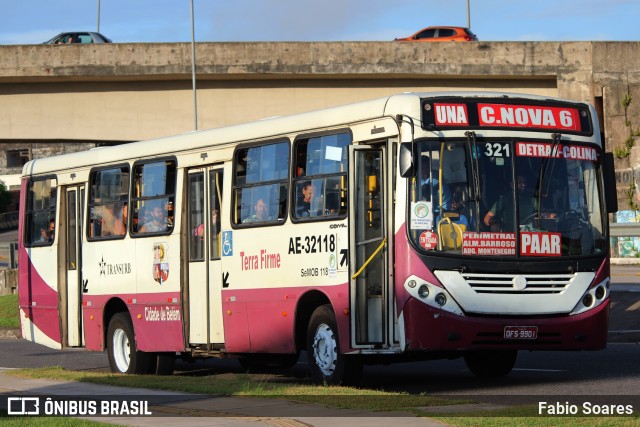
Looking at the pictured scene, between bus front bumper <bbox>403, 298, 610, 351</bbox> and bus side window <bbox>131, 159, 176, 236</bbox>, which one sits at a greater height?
bus side window <bbox>131, 159, 176, 236</bbox>

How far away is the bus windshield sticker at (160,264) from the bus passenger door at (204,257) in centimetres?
53

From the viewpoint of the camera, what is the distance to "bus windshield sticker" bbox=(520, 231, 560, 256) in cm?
1424

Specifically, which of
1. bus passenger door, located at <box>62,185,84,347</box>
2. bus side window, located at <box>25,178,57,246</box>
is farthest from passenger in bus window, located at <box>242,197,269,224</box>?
bus side window, located at <box>25,178,57,246</box>

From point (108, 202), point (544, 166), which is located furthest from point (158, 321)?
point (544, 166)

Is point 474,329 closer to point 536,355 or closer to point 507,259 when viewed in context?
point 507,259

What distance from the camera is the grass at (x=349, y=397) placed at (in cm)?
1085

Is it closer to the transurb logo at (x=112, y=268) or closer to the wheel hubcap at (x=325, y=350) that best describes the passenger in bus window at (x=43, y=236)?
the transurb logo at (x=112, y=268)

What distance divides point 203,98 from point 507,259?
31.0m

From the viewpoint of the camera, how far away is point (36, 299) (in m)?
21.3

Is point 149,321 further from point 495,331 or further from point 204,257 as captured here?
point 495,331

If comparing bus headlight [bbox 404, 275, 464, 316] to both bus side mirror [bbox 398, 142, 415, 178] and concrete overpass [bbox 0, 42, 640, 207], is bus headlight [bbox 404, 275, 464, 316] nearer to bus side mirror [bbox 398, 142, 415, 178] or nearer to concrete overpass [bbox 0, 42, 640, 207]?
bus side mirror [bbox 398, 142, 415, 178]

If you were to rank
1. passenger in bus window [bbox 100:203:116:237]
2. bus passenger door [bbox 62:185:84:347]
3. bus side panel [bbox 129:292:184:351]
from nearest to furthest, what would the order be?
bus side panel [bbox 129:292:184:351], passenger in bus window [bbox 100:203:116:237], bus passenger door [bbox 62:185:84:347]

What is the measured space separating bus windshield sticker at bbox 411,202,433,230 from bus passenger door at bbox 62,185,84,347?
7.72m

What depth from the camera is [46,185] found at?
21.5 m
